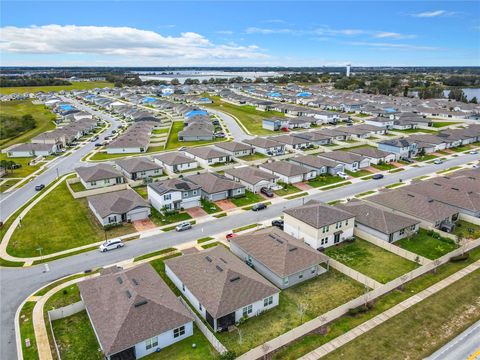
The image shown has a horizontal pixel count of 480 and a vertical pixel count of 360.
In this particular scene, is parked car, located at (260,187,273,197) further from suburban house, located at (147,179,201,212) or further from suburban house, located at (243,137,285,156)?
suburban house, located at (243,137,285,156)

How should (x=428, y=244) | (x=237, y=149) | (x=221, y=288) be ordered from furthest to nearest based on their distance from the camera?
(x=237, y=149)
(x=428, y=244)
(x=221, y=288)

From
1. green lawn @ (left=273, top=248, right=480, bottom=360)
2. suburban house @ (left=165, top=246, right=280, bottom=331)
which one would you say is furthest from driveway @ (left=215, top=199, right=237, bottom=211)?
green lawn @ (left=273, top=248, right=480, bottom=360)

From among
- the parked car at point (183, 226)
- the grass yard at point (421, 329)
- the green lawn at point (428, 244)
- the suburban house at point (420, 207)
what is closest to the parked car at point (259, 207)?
the parked car at point (183, 226)

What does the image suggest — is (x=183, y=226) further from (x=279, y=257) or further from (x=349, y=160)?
(x=349, y=160)

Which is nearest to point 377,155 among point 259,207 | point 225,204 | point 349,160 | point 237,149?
point 349,160

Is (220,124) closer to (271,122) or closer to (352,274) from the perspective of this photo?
(271,122)

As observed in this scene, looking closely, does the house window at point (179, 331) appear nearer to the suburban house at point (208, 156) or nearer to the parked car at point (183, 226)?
the parked car at point (183, 226)
